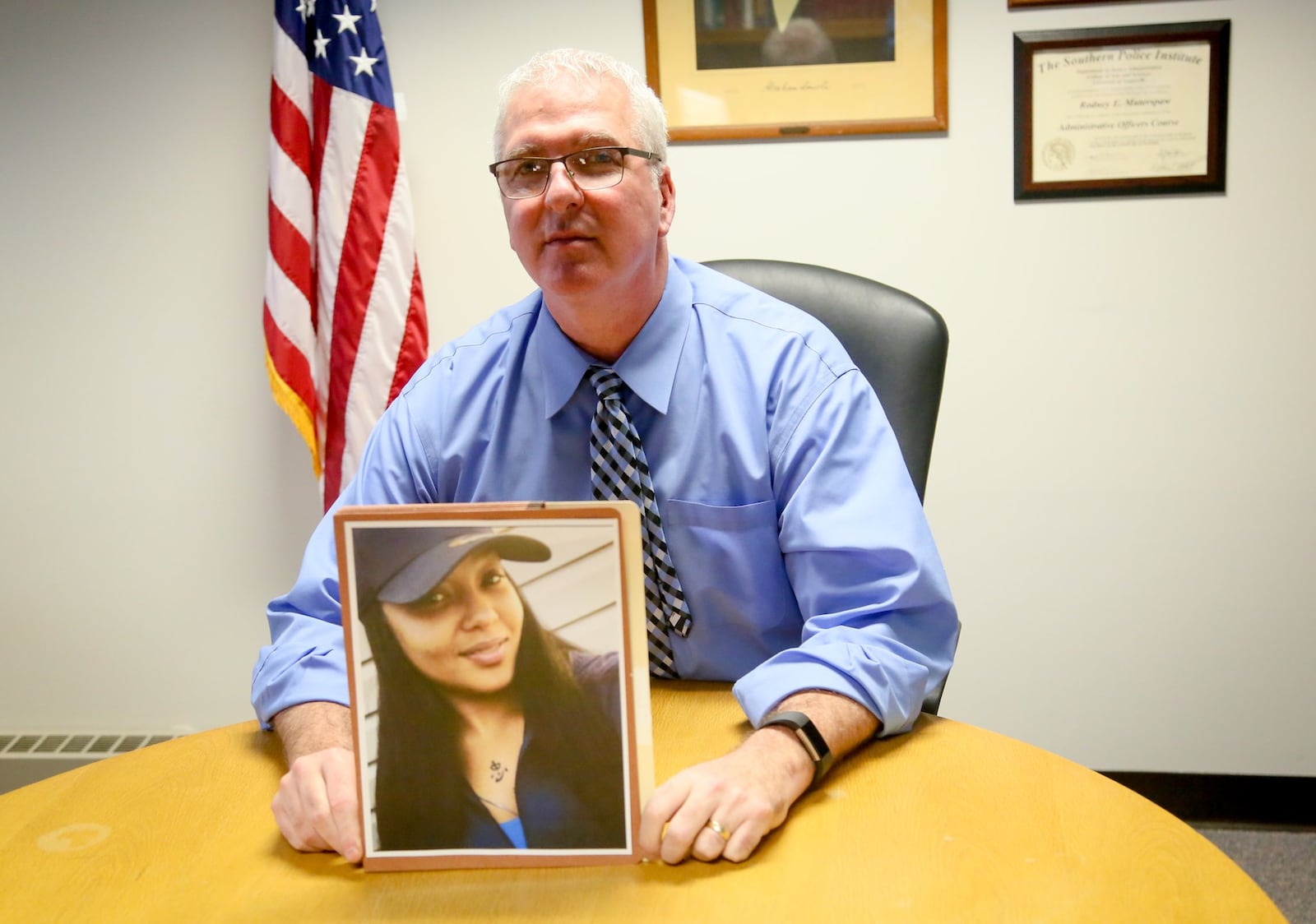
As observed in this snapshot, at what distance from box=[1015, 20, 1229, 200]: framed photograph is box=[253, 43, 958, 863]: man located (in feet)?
3.85

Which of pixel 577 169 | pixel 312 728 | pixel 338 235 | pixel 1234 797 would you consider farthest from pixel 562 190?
pixel 1234 797

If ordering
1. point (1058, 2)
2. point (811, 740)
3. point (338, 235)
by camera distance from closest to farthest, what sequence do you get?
point (811, 740) < point (1058, 2) < point (338, 235)

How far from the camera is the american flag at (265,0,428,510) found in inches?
94.0

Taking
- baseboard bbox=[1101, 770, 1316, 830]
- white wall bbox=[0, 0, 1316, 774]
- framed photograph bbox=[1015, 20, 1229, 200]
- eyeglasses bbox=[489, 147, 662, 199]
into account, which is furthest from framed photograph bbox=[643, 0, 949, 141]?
baseboard bbox=[1101, 770, 1316, 830]

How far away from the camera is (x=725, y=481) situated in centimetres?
135

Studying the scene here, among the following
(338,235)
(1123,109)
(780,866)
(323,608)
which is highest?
(1123,109)

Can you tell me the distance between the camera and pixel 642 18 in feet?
7.95

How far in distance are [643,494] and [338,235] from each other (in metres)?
1.38

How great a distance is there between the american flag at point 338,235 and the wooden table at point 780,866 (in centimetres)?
145

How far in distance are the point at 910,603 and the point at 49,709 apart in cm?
248

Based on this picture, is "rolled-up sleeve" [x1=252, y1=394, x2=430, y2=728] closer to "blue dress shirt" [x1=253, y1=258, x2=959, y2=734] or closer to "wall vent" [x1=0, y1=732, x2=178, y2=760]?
"blue dress shirt" [x1=253, y1=258, x2=959, y2=734]

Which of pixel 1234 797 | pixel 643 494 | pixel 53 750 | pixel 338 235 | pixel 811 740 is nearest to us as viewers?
pixel 811 740

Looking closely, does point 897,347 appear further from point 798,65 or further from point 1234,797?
point 1234,797

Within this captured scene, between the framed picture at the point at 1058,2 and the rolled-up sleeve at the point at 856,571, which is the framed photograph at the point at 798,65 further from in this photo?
the rolled-up sleeve at the point at 856,571
